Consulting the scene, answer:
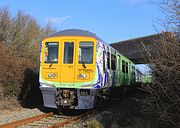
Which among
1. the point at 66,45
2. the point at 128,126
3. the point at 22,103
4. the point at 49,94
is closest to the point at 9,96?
the point at 22,103

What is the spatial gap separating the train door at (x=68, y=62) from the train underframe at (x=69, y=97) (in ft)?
1.50

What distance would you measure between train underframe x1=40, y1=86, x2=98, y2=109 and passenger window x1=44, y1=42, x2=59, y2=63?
117 cm

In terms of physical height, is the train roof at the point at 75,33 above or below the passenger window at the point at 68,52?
above

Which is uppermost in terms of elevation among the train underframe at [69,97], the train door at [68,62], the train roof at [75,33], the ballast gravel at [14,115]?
the train roof at [75,33]

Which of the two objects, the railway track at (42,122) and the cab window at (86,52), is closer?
the railway track at (42,122)

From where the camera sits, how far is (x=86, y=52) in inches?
490

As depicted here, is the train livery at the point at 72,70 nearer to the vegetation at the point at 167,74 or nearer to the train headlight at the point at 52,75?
the train headlight at the point at 52,75

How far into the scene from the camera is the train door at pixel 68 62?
12.3 m

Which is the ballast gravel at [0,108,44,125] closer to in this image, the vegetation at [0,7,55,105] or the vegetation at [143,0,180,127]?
the vegetation at [0,7,55,105]

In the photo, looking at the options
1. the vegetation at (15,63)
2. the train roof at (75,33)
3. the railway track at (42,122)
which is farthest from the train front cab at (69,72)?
the vegetation at (15,63)

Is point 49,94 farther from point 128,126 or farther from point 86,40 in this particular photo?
point 128,126

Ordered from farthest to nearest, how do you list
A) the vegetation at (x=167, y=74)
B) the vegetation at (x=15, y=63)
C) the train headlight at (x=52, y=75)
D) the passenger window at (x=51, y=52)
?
1. the vegetation at (x=15, y=63)
2. the passenger window at (x=51, y=52)
3. the train headlight at (x=52, y=75)
4. the vegetation at (x=167, y=74)

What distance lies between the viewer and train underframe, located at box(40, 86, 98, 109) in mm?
12062

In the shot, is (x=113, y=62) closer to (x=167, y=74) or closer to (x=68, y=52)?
(x=68, y=52)
